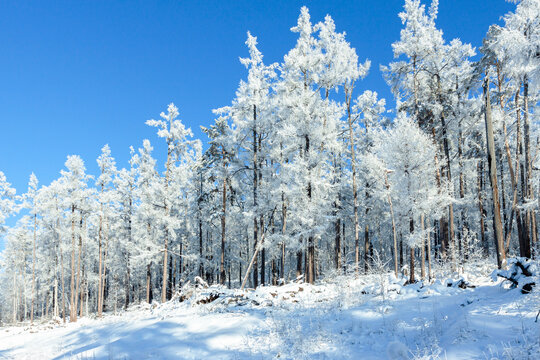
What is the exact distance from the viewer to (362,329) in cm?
700

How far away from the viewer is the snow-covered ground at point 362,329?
5020 mm

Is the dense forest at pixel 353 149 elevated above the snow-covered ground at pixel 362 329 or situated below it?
above

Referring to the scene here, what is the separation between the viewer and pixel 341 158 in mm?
26734

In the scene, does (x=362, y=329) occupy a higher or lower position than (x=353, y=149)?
lower

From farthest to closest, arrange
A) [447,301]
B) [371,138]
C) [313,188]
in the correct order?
[371,138] < [313,188] < [447,301]

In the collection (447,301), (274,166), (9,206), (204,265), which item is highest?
(274,166)

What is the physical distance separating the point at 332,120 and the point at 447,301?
40.6 ft

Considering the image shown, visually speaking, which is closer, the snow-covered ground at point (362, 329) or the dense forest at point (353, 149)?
the snow-covered ground at point (362, 329)

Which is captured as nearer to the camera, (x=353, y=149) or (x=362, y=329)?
(x=362, y=329)

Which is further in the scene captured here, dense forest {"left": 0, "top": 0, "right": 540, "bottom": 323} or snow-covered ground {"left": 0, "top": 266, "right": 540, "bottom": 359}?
dense forest {"left": 0, "top": 0, "right": 540, "bottom": 323}

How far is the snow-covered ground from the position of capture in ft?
16.5

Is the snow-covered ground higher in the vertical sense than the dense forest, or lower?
lower

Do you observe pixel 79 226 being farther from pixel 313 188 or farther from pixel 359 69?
pixel 359 69

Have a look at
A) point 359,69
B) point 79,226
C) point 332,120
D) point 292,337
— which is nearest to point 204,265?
point 79,226
